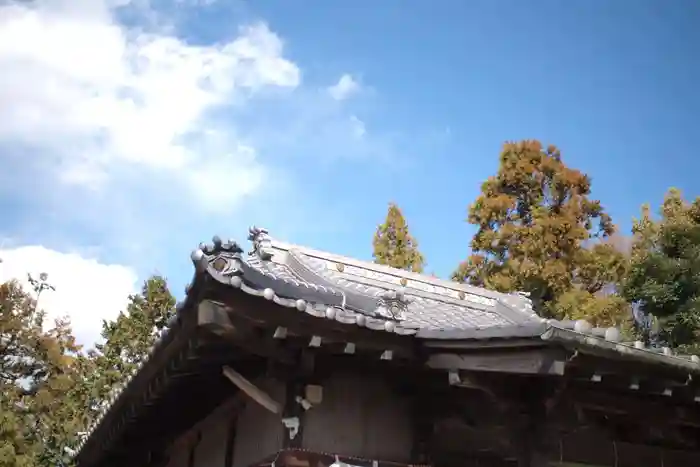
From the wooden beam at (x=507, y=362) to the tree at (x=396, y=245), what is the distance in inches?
861

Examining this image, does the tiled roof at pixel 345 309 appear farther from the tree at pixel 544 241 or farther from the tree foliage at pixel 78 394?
the tree at pixel 544 241

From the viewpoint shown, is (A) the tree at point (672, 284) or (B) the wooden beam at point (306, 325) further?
(A) the tree at point (672, 284)

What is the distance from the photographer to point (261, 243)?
365 inches

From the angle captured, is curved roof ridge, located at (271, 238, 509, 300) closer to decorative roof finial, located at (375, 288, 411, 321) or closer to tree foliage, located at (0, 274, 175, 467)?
decorative roof finial, located at (375, 288, 411, 321)

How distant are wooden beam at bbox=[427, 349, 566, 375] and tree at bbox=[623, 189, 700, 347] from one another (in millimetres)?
11244

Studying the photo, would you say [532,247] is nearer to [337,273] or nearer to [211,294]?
[337,273]

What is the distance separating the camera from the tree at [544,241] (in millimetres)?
23516

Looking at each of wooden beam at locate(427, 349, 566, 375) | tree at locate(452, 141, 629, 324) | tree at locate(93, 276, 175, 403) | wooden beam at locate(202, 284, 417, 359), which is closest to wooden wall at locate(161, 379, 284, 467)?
wooden beam at locate(202, 284, 417, 359)

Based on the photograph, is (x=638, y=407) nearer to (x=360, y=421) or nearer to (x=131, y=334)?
(x=360, y=421)

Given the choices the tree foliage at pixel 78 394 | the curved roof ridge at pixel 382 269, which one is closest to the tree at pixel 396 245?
the tree foliage at pixel 78 394

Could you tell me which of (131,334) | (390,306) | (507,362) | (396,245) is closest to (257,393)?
(390,306)

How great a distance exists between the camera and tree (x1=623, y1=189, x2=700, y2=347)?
15.0m

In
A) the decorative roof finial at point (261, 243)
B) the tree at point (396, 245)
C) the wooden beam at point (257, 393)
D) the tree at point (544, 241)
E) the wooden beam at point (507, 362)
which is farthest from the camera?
the tree at point (396, 245)

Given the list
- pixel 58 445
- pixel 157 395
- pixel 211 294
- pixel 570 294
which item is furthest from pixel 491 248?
pixel 211 294
